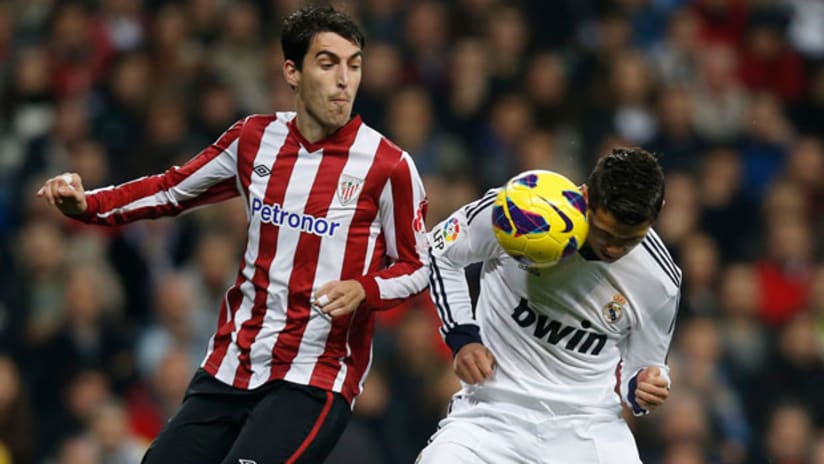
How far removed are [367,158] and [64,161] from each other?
16.2ft

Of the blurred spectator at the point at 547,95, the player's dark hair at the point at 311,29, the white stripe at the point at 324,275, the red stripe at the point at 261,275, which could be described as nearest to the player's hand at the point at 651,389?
the white stripe at the point at 324,275

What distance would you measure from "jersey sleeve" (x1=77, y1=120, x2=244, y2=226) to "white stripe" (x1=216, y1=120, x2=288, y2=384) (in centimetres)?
12

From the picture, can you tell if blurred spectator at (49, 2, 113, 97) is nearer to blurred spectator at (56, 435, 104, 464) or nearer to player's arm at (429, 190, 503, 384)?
blurred spectator at (56, 435, 104, 464)

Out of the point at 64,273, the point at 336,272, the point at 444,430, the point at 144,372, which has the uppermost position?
the point at 336,272

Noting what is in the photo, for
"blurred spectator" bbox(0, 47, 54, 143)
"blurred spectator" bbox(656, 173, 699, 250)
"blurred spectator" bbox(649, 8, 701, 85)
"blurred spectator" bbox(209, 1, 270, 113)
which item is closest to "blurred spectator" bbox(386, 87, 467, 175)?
"blurred spectator" bbox(209, 1, 270, 113)

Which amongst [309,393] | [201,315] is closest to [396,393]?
[201,315]

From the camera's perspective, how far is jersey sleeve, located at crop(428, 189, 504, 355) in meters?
4.99

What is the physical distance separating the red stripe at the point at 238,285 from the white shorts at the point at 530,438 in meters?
0.81

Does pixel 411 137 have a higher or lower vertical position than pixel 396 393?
higher

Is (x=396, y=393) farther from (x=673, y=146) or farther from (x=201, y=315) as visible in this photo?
(x=673, y=146)

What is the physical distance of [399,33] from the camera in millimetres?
10477

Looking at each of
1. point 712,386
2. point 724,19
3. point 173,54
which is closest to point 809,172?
Answer: point 724,19

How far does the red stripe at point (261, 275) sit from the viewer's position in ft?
15.8

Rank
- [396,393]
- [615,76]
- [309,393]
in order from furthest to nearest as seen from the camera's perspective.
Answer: [615,76], [396,393], [309,393]
